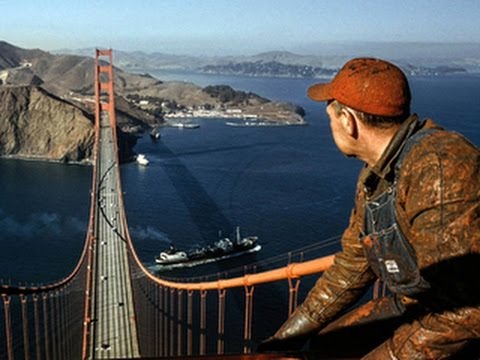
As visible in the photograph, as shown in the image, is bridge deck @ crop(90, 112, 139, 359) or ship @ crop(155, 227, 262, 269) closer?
bridge deck @ crop(90, 112, 139, 359)

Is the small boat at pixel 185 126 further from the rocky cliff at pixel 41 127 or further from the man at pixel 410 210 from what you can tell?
the man at pixel 410 210

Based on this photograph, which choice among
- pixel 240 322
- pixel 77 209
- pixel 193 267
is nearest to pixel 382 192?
pixel 240 322

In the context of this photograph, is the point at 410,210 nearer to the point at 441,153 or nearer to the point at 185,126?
the point at 441,153

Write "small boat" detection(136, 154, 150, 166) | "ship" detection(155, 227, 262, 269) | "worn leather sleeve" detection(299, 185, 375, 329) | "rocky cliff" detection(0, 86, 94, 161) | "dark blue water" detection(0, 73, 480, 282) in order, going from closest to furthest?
"worn leather sleeve" detection(299, 185, 375, 329), "ship" detection(155, 227, 262, 269), "dark blue water" detection(0, 73, 480, 282), "small boat" detection(136, 154, 150, 166), "rocky cliff" detection(0, 86, 94, 161)

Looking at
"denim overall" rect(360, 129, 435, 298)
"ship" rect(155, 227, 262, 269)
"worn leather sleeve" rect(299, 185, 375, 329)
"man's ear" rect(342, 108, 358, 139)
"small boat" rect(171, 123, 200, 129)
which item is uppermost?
"man's ear" rect(342, 108, 358, 139)

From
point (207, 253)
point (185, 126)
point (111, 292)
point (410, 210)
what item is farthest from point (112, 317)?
point (185, 126)

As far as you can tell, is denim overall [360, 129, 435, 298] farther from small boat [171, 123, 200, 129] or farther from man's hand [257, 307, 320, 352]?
small boat [171, 123, 200, 129]

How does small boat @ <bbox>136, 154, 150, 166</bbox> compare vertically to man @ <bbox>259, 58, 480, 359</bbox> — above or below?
below

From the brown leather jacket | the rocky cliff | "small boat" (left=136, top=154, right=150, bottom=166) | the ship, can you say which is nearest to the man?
the brown leather jacket
